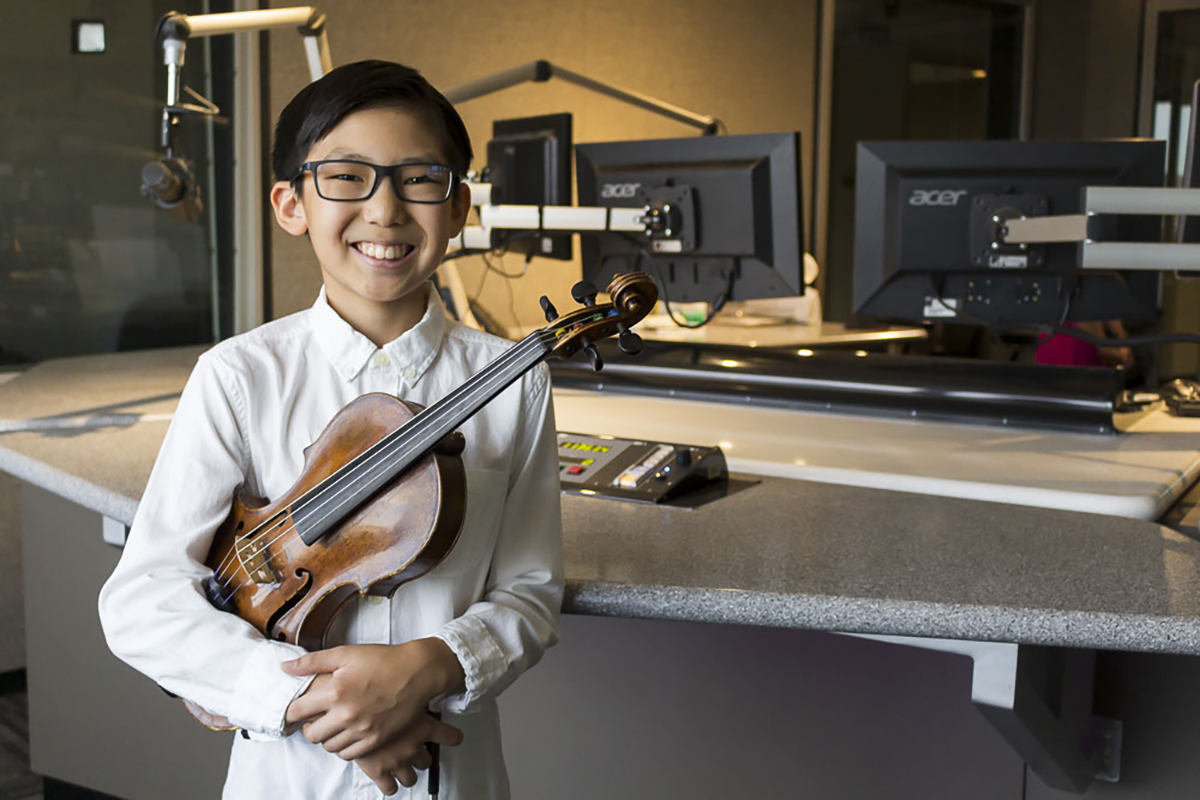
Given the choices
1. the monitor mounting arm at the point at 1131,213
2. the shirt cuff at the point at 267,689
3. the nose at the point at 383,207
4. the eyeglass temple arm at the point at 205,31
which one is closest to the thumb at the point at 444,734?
the shirt cuff at the point at 267,689

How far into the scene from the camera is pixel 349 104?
3.10 feet

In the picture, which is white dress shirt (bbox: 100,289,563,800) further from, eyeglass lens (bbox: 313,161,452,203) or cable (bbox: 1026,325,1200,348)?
cable (bbox: 1026,325,1200,348)

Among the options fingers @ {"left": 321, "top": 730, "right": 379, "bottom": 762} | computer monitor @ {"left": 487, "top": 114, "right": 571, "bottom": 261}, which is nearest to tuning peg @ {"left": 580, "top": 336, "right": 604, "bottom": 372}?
fingers @ {"left": 321, "top": 730, "right": 379, "bottom": 762}

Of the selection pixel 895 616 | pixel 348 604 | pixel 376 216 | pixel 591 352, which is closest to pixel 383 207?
pixel 376 216

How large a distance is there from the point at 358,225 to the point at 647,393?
1.31 m

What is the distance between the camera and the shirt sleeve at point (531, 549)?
100 centimetres

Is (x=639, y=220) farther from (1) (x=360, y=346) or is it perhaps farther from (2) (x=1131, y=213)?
(1) (x=360, y=346)

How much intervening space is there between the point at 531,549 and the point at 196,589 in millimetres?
286

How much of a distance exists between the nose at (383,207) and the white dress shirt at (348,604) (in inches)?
4.2

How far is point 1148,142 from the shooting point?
185 cm

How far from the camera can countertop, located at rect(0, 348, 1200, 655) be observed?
3.43 ft

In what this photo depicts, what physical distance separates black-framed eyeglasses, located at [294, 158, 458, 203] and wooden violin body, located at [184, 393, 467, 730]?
0.57 feet

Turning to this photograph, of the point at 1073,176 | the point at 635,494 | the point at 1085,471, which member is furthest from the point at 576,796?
the point at 1073,176

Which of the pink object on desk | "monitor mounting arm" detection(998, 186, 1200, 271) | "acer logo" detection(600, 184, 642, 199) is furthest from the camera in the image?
the pink object on desk
